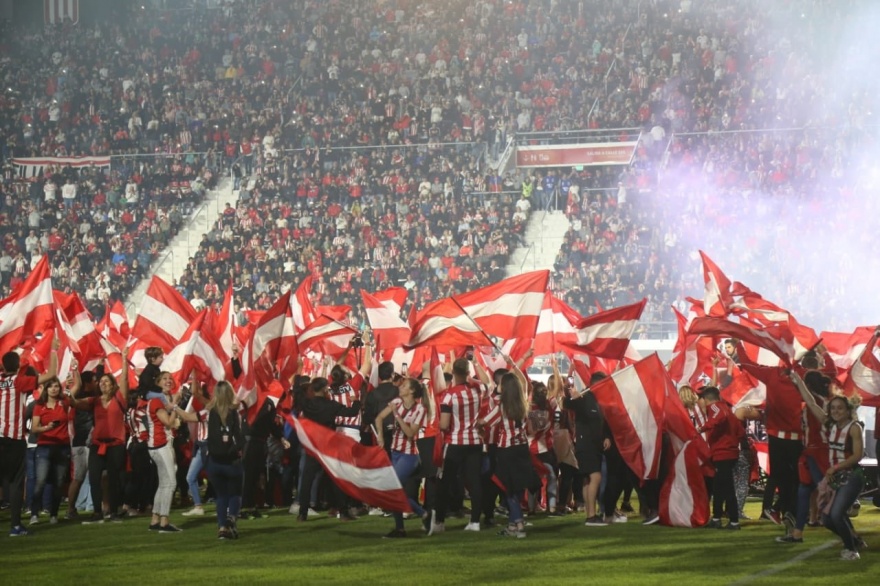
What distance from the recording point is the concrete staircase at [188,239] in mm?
34178

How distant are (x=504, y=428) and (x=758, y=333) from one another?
2459mm

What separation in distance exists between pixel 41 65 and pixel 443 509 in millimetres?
36260

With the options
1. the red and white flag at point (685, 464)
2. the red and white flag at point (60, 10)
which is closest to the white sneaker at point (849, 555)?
the red and white flag at point (685, 464)

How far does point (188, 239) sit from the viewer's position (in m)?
36.0

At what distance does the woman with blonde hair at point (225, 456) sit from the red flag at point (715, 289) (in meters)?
4.97

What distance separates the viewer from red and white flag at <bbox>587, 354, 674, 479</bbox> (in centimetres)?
1245

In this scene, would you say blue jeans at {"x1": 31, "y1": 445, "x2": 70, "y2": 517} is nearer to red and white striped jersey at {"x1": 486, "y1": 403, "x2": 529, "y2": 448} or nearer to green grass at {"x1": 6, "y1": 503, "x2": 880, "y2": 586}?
green grass at {"x1": 6, "y1": 503, "x2": 880, "y2": 586}

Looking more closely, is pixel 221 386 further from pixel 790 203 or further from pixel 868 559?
pixel 790 203

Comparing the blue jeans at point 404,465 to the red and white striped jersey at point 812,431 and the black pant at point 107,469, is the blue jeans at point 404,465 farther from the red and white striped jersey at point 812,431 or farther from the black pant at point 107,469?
the red and white striped jersey at point 812,431

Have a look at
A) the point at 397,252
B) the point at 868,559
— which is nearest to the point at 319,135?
the point at 397,252

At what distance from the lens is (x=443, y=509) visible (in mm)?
12578

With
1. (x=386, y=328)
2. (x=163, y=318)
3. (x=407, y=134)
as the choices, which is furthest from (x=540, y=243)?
(x=386, y=328)

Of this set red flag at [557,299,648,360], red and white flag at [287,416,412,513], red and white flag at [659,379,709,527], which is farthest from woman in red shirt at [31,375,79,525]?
red and white flag at [659,379,709,527]

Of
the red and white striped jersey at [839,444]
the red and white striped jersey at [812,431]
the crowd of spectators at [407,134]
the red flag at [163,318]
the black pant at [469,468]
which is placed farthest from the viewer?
the crowd of spectators at [407,134]
